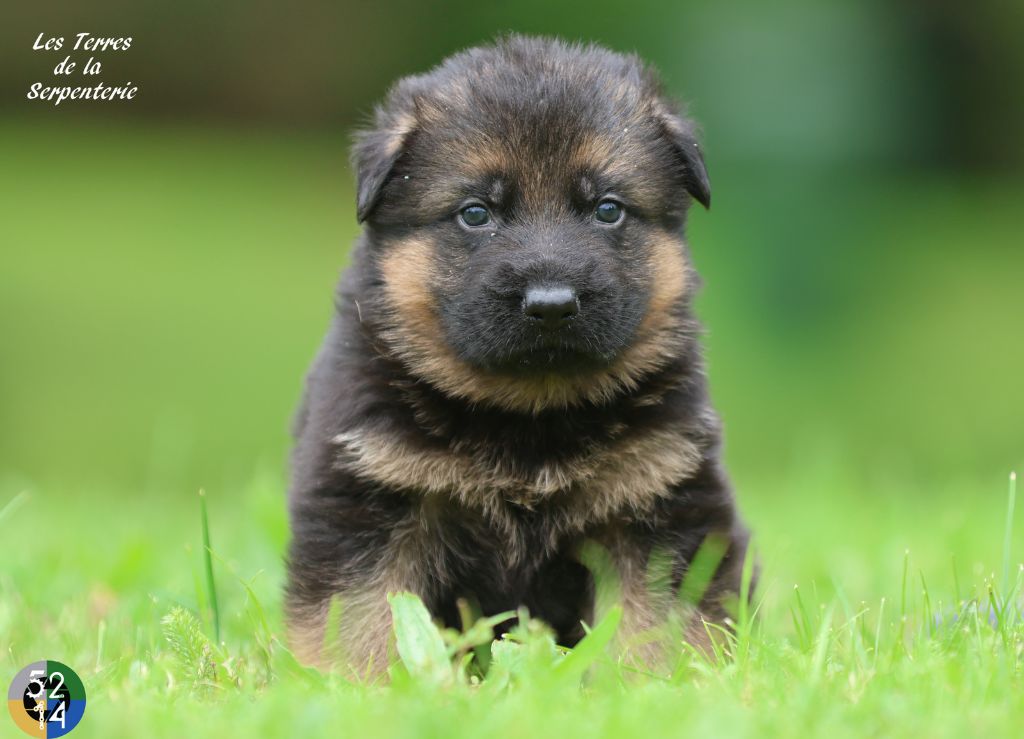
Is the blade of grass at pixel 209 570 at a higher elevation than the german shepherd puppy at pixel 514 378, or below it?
below

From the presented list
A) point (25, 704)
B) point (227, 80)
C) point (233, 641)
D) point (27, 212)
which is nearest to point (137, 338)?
point (27, 212)

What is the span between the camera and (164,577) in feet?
15.4

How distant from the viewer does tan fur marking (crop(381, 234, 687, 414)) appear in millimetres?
3734

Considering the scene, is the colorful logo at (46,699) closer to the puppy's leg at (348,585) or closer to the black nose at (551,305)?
the puppy's leg at (348,585)

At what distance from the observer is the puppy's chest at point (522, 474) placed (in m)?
3.61

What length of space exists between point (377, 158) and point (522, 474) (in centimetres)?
98

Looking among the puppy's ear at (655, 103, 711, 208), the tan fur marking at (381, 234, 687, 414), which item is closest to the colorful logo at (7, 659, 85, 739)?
the tan fur marking at (381, 234, 687, 414)

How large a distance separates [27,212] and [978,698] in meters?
14.4

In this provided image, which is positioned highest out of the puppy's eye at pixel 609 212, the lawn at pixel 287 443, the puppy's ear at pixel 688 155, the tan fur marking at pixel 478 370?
the puppy's ear at pixel 688 155

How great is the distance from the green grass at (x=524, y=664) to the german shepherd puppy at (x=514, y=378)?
238 mm

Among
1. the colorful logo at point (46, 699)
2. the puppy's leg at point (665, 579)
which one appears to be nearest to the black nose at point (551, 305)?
the puppy's leg at point (665, 579)

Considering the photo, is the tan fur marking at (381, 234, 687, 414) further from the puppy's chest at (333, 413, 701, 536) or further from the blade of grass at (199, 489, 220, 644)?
the blade of grass at (199, 489, 220, 644)

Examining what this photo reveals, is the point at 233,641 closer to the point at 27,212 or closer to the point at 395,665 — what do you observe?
the point at 395,665

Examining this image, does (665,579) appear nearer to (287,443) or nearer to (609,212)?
(609,212)
